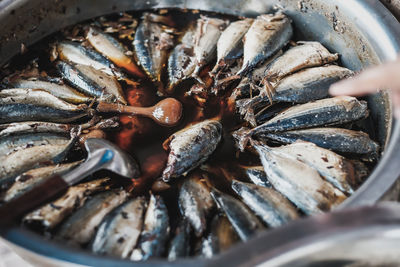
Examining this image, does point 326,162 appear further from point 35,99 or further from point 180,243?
point 35,99

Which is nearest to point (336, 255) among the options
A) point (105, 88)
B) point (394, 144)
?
point (394, 144)

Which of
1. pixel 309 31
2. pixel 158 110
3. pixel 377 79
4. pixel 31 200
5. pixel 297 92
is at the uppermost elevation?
pixel 377 79

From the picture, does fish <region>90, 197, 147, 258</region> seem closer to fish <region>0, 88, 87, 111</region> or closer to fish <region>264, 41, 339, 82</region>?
fish <region>0, 88, 87, 111</region>

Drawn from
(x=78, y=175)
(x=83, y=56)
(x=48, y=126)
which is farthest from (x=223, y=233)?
(x=83, y=56)

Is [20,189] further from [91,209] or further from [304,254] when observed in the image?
[304,254]

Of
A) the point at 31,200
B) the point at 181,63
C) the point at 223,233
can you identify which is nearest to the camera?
the point at 31,200

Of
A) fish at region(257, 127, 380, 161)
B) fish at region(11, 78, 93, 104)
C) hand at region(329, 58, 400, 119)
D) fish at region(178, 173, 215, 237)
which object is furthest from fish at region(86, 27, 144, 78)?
hand at region(329, 58, 400, 119)

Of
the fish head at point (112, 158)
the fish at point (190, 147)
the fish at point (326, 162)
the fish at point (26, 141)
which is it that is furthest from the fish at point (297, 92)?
the fish at point (26, 141)
